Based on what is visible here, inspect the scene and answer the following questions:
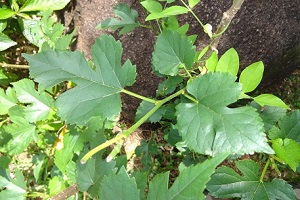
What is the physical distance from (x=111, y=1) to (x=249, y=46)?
699 mm

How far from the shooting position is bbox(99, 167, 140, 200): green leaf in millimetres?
774

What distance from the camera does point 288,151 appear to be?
112cm

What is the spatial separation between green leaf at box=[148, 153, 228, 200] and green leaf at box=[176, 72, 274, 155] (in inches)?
6.3

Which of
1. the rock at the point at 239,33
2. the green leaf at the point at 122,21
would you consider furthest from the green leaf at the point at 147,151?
the green leaf at the point at 122,21

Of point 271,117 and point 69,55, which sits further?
point 271,117

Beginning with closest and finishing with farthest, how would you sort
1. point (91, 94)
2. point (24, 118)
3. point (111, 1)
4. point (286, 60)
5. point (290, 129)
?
point (91, 94), point (290, 129), point (24, 118), point (111, 1), point (286, 60)

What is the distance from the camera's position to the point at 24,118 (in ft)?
5.19

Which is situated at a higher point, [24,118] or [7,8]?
[7,8]

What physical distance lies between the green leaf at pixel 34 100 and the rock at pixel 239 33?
0.50m

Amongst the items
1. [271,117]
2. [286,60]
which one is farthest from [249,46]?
[271,117]

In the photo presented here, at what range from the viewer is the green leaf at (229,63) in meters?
1.02

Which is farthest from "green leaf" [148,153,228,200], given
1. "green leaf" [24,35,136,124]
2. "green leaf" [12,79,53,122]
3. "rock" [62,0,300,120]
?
"rock" [62,0,300,120]

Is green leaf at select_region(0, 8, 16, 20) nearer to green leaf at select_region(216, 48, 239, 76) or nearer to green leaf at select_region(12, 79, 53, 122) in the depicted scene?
green leaf at select_region(12, 79, 53, 122)

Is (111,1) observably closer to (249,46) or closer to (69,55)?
(249,46)
